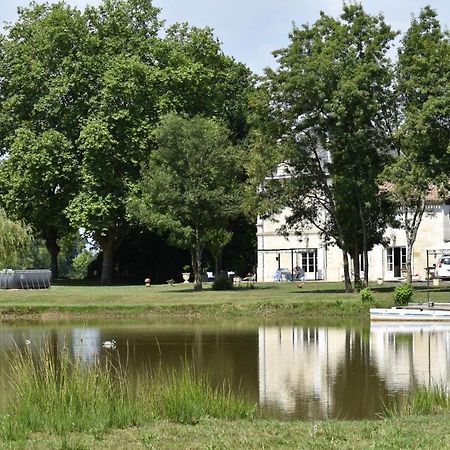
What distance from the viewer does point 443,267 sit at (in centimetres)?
5866

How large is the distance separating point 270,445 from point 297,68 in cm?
3491

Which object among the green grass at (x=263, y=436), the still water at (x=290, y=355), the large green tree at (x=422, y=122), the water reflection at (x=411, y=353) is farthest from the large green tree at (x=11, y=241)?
the green grass at (x=263, y=436)

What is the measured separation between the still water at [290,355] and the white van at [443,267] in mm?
24610

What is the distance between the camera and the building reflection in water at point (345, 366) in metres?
16.5

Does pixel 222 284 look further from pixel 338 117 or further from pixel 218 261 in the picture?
pixel 218 261

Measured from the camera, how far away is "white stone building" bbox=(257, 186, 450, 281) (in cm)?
6128

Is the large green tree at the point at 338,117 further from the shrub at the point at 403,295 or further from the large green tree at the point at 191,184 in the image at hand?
the shrub at the point at 403,295

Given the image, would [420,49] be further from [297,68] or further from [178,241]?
[178,241]

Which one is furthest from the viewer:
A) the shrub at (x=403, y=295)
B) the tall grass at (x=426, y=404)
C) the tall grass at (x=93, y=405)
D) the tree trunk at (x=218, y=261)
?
the tree trunk at (x=218, y=261)

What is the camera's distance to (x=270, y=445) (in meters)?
11.0

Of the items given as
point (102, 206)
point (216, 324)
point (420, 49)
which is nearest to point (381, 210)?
point (420, 49)

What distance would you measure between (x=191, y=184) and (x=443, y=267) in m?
16.9

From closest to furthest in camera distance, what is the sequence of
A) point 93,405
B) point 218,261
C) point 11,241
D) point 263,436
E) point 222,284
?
point 263,436
point 93,405
point 222,284
point 11,241
point 218,261

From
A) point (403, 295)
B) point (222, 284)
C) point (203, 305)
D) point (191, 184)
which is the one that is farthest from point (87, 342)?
point (222, 284)
